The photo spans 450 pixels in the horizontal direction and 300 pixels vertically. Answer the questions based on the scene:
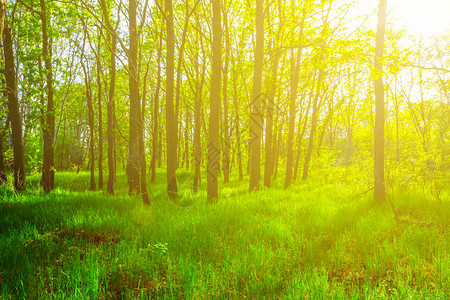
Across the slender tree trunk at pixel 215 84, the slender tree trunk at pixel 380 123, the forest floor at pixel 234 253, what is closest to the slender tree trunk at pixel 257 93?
the slender tree trunk at pixel 215 84

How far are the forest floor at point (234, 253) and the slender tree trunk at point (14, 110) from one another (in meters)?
3.22

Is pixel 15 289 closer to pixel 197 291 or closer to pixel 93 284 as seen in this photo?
pixel 93 284

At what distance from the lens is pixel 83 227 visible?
4500mm

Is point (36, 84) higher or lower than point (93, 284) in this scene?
higher

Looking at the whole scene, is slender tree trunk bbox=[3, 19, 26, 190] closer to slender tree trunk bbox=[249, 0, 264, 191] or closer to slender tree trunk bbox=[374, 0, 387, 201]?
slender tree trunk bbox=[249, 0, 264, 191]

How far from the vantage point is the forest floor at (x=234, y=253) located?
250cm

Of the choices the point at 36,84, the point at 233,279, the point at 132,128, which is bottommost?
the point at 233,279

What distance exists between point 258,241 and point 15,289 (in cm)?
296

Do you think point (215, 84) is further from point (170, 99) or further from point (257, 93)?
point (257, 93)

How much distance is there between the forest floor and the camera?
2.50 metres

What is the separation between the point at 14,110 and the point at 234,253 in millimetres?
Answer: 8387

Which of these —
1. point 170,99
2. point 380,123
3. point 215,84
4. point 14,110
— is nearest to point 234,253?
point 215,84

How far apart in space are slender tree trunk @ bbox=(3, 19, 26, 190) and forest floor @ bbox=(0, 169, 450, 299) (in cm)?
322

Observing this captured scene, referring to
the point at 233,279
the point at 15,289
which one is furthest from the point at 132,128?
the point at 233,279
